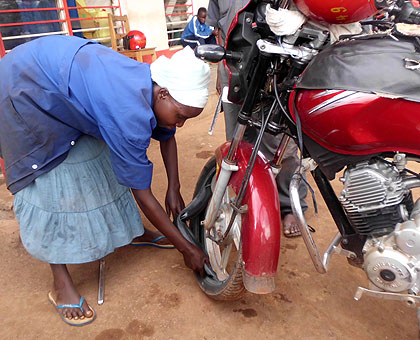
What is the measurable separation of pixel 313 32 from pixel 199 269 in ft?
3.69

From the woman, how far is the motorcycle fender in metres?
0.36

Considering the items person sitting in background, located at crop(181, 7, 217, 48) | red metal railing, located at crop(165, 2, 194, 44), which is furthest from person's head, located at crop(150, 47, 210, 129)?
red metal railing, located at crop(165, 2, 194, 44)

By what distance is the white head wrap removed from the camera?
1.38 meters

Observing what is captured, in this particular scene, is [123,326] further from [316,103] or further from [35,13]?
[35,13]

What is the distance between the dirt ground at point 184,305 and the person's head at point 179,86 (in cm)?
92

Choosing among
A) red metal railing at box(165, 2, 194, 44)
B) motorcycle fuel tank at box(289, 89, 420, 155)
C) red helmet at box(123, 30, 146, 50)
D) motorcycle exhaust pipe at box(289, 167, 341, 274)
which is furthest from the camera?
red metal railing at box(165, 2, 194, 44)

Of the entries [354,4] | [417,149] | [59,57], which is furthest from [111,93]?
[417,149]

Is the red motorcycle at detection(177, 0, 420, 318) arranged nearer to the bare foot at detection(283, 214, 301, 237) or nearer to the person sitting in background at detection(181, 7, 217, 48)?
the bare foot at detection(283, 214, 301, 237)

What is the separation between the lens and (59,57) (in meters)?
1.43

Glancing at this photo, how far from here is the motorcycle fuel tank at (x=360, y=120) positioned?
0.93m

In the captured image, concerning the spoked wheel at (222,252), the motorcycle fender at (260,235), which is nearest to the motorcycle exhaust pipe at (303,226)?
the motorcycle fender at (260,235)

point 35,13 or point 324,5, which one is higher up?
point 324,5

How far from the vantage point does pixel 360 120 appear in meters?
0.99

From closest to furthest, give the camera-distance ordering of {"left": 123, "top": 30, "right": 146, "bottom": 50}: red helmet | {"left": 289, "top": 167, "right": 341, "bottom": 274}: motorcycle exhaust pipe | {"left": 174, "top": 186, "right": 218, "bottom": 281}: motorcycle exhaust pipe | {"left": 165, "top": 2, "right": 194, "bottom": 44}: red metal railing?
{"left": 289, "top": 167, "right": 341, "bottom": 274}: motorcycle exhaust pipe → {"left": 174, "top": 186, "right": 218, "bottom": 281}: motorcycle exhaust pipe → {"left": 123, "top": 30, "right": 146, "bottom": 50}: red helmet → {"left": 165, "top": 2, "right": 194, "bottom": 44}: red metal railing
